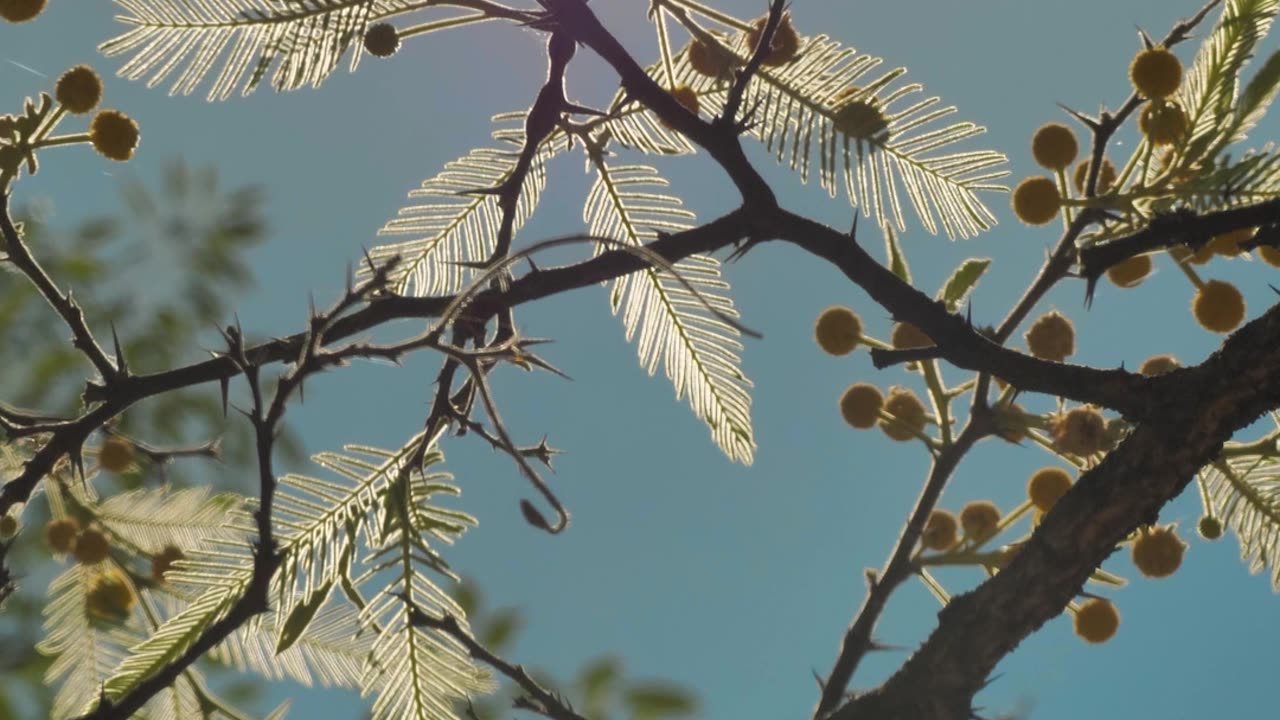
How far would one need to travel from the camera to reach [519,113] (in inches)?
76.7

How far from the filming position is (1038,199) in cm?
188

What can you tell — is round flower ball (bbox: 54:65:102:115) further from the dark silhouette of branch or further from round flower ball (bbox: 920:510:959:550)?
round flower ball (bbox: 920:510:959:550)

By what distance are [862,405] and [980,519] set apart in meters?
0.33

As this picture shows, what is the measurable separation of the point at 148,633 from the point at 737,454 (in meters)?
1.22

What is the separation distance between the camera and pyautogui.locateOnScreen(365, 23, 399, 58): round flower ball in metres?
1.71

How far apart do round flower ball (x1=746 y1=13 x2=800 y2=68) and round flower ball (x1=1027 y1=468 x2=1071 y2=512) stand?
0.92m

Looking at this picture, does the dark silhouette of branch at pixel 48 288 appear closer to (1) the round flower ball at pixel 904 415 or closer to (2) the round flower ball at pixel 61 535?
(2) the round flower ball at pixel 61 535

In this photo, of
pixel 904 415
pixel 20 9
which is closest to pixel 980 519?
pixel 904 415

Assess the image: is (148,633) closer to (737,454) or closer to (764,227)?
(737,454)

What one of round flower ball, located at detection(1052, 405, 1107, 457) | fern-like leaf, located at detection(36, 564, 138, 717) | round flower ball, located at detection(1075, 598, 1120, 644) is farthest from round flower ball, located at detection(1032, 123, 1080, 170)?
fern-like leaf, located at detection(36, 564, 138, 717)

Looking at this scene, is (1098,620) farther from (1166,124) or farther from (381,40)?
(381,40)

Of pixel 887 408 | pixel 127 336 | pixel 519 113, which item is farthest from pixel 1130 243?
pixel 127 336

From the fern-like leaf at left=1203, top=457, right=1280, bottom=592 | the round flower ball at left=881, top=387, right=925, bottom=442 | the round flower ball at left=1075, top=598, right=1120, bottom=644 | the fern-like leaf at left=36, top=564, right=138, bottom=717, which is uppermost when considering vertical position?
the fern-like leaf at left=1203, top=457, right=1280, bottom=592

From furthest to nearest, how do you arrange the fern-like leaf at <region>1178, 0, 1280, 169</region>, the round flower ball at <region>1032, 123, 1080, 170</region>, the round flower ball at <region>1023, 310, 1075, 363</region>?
the round flower ball at <region>1023, 310, 1075, 363</region> < the round flower ball at <region>1032, 123, 1080, 170</region> < the fern-like leaf at <region>1178, 0, 1280, 169</region>
